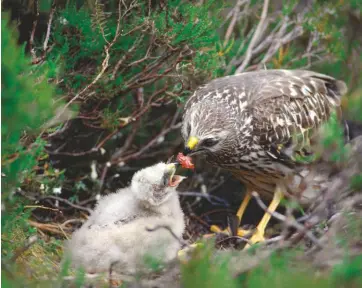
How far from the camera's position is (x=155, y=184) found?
2445mm

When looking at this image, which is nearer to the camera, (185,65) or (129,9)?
(129,9)

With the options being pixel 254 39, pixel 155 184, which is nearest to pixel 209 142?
pixel 155 184

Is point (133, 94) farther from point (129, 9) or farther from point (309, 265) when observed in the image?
point (309, 265)

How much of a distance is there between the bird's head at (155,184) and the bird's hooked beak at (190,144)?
0.37 feet

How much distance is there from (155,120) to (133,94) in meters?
0.23

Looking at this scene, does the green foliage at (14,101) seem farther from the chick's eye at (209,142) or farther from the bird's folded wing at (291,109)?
the bird's folded wing at (291,109)

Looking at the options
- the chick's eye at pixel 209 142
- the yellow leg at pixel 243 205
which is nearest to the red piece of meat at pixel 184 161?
the chick's eye at pixel 209 142

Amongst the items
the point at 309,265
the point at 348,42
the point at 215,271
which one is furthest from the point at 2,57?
the point at 348,42

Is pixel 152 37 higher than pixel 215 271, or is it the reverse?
pixel 152 37

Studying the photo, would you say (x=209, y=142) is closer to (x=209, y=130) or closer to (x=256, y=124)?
(x=209, y=130)

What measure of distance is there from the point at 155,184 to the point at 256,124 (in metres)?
0.62

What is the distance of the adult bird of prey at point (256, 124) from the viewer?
271 cm

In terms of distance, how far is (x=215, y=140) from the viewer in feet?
8.87

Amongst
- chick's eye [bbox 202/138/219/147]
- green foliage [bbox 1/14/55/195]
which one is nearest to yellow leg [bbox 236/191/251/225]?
chick's eye [bbox 202/138/219/147]
